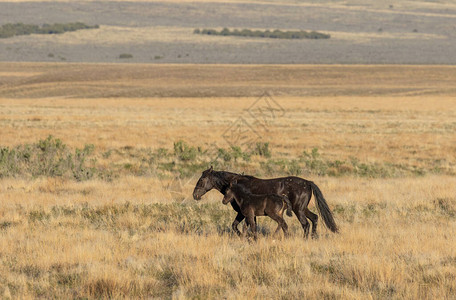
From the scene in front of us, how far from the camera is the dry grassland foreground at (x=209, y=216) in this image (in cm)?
705

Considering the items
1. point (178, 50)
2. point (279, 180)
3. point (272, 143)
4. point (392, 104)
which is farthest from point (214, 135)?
point (178, 50)

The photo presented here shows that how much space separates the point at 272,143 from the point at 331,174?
34.6 feet

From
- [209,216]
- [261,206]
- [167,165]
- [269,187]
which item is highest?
[269,187]

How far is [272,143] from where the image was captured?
30.1 meters

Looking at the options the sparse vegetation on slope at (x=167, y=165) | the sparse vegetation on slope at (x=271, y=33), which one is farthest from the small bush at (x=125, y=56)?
the sparse vegetation on slope at (x=167, y=165)

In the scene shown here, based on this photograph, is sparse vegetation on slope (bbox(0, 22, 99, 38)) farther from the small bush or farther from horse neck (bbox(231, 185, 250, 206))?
horse neck (bbox(231, 185, 250, 206))

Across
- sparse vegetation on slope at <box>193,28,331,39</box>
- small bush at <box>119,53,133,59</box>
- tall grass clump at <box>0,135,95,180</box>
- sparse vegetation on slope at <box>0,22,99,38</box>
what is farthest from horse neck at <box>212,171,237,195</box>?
sparse vegetation on slope at <box>0,22,99,38</box>

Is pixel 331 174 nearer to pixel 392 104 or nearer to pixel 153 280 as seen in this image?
pixel 153 280

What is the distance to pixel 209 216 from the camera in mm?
11445

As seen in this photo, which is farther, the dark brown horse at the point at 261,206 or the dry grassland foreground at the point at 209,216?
the dark brown horse at the point at 261,206

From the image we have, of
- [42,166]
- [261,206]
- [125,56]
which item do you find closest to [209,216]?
[261,206]

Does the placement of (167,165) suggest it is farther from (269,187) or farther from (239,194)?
(239,194)

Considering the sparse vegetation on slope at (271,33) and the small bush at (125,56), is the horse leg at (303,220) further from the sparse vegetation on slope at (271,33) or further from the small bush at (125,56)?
the sparse vegetation on slope at (271,33)

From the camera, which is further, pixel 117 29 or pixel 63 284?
pixel 117 29
